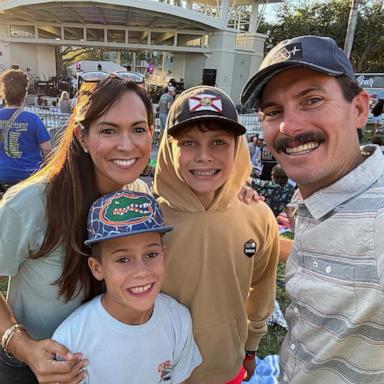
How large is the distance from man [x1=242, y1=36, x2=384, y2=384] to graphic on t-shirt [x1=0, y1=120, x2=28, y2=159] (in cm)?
390

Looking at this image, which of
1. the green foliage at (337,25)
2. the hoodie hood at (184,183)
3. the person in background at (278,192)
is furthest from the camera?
the green foliage at (337,25)

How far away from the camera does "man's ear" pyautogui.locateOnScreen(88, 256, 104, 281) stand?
64.1 inches

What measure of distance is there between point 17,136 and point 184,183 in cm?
348

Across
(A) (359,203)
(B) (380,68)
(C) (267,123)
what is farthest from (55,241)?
(B) (380,68)

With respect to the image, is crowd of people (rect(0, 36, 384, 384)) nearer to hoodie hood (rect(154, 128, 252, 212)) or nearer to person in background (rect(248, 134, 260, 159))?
hoodie hood (rect(154, 128, 252, 212))

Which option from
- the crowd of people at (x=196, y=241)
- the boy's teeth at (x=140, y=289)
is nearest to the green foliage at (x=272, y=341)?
the crowd of people at (x=196, y=241)

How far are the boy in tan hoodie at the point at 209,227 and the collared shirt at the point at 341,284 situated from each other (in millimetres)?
461

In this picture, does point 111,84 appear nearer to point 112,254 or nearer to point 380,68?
point 112,254

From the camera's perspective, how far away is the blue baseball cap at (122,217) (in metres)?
1.53

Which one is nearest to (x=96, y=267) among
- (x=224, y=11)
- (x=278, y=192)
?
(x=278, y=192)

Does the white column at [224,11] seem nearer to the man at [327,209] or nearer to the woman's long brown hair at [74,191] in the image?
the woman's long brown hair at [74,191]

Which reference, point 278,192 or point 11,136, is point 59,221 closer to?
point 11,136

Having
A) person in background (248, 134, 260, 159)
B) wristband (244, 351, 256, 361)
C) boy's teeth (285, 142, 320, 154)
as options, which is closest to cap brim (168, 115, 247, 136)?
boy's teeth (285, 142, 320, 154)

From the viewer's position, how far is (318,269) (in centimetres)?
133
